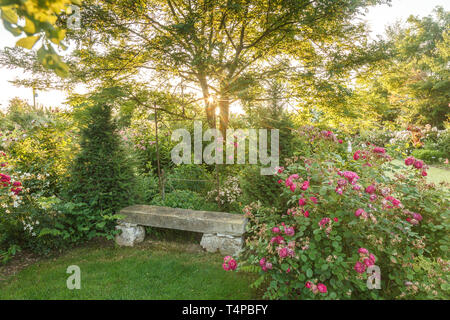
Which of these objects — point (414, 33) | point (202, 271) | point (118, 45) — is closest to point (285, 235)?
point (202, 271)

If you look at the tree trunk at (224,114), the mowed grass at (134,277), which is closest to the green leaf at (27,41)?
the mowed grass at (134,277)

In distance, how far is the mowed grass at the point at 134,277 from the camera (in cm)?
256

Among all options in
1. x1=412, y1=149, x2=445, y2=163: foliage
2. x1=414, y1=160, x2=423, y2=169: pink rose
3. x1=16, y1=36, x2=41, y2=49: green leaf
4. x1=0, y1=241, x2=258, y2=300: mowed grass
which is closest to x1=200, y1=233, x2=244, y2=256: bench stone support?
x1=0, y1=241, x2=258, y2=300: mowed grass

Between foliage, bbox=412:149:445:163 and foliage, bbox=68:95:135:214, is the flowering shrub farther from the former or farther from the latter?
foliage, bbox=412:149:445:163

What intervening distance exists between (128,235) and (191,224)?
1.01 meters

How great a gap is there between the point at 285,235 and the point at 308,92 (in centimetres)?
401

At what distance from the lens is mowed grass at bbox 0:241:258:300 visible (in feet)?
8.39

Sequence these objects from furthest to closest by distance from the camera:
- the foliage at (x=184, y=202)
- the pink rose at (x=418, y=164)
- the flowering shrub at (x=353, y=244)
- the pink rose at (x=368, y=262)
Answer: the foliage at (x=184, y=202) < the pink rose at (x=418, y=164) < the flowering shrub at (x=353, y=244) < the pink rose at (x=368, y=262)

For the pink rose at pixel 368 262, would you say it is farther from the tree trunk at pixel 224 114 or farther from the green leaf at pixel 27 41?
the tree trunk at pixel 224 114

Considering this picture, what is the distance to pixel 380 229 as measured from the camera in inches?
77.9

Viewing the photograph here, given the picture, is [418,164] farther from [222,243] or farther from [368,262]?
[222,243]

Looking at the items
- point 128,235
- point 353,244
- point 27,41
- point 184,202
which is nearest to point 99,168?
point 128,235

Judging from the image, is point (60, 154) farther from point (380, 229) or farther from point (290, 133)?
point (380, 229)

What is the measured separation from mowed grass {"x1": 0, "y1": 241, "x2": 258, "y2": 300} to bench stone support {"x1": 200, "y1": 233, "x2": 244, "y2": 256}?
0.33ft
